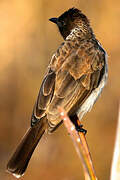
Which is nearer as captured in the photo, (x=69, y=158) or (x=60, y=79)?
(x=60, y=79)

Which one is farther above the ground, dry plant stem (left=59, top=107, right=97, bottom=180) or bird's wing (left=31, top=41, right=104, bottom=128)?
bird's wing (left=31, top=41, right=104, bottom=128)

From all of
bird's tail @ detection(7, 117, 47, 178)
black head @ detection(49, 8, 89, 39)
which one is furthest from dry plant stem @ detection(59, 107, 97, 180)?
black head @ detection(49, 8, 89, 39)

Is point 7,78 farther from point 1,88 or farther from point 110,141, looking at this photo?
point 110,141

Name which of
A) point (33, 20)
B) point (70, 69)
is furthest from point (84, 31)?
point (33, 20)

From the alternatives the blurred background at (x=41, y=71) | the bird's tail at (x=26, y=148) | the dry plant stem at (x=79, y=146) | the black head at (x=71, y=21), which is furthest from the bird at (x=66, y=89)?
the blurred background at (x=41, y=71)

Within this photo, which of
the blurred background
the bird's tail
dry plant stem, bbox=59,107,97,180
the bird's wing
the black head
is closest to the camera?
dry plant stem, bbox=59,107,97,180

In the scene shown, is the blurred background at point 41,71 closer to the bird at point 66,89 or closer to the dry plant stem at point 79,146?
the bird at point 66,89

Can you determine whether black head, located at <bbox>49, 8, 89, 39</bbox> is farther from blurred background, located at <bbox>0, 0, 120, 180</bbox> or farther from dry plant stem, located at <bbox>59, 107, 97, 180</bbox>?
dry plant stem, located at <bbox>59, 107, 97, 180</bbox>
